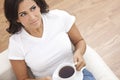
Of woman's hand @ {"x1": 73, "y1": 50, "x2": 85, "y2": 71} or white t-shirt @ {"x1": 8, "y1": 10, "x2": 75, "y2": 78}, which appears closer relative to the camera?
woman's hand @ {"x1": 73, "y1": 50, "x2": 85, "y2": 71}

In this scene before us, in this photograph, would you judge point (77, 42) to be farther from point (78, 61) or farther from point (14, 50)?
point (14, 50)

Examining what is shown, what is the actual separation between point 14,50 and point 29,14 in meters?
0.20

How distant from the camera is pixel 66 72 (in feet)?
3.86

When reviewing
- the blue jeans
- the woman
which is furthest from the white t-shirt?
the blue jeans

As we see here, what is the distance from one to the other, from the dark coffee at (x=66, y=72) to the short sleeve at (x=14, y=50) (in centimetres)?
26

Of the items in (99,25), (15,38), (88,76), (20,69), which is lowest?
(99,25)

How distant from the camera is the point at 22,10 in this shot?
1.25 metres

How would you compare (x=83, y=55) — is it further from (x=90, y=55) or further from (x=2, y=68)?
(x=2, y=68)

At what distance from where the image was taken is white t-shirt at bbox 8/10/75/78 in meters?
1.35

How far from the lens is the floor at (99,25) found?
2066 millimetres

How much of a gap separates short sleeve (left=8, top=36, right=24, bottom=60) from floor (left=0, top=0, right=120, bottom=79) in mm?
838

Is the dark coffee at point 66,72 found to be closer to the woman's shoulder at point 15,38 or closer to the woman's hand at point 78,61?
the woman's hand at point 78,61

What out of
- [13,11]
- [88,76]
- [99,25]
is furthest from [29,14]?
[99,25]

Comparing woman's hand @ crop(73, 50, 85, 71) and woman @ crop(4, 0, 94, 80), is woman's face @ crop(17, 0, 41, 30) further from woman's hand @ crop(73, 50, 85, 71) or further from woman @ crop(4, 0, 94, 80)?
woman's hand @ crop(73, 50, 85, 71)
